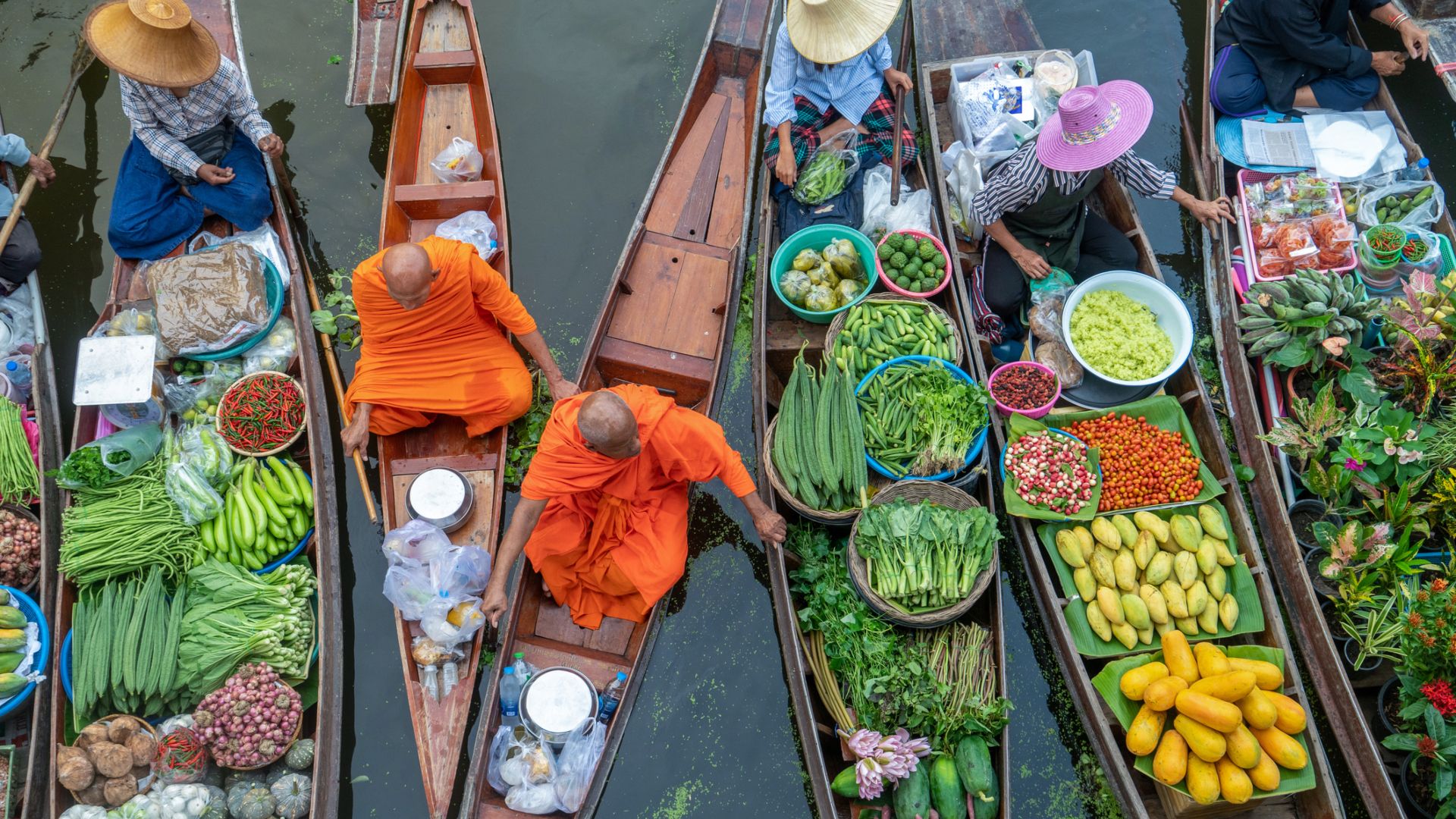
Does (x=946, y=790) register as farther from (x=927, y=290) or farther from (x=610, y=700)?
(x=927, y=290)

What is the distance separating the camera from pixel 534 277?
17.7ft

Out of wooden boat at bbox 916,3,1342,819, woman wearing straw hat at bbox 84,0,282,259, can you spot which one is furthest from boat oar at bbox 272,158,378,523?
wooden boat at bbox 916,3,1342,819

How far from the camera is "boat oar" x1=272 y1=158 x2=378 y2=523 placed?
4176 millimetres

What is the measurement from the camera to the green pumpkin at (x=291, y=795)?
3.47 meters

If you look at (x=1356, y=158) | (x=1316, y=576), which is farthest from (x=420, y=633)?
(x=1356, y=158)

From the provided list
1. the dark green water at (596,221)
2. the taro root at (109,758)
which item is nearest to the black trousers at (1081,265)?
the dark green water at (596,221)

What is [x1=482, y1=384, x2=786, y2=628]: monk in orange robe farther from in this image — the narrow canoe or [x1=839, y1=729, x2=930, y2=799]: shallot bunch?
[x1=839, y1=729, x2=930, y2=799]: shallot bunch

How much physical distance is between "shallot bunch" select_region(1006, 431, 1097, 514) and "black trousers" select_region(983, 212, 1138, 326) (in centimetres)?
100

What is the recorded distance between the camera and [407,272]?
339 cm

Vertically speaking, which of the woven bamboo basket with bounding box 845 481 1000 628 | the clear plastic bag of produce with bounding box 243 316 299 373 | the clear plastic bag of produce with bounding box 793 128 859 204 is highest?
the clear plastic bag of produce with bounding box 793 128 859 204

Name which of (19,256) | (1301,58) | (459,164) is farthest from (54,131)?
(1301,58)

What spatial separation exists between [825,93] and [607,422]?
2805 millimetres

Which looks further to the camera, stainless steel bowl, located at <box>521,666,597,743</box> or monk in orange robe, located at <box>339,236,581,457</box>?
monk in orange robe, located at <box>339,236,581,457</box>

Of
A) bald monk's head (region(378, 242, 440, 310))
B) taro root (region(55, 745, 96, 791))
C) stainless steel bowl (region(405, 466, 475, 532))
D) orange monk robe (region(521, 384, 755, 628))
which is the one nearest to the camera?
orange monk robe (region(521, 384, 755, 628))
